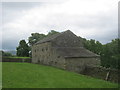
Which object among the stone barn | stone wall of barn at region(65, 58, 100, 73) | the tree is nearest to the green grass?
stone wall of barn at region(65, 58, 100, 73)

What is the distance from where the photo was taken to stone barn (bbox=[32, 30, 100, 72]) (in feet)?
92.7

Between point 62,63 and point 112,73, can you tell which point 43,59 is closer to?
point 62,63

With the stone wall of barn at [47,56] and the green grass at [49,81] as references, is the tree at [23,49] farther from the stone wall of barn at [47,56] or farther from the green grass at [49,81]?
the green grass at [49,81]

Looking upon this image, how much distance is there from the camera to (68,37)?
114ft

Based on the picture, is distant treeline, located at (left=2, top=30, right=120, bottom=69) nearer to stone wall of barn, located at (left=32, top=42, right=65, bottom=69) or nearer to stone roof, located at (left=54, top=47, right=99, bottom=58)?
stone roof, located at (left=54, top=47, right=99, bottom=58)

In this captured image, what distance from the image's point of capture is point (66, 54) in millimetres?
29000

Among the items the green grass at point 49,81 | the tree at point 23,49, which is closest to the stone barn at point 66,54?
the green grass at point 49,81

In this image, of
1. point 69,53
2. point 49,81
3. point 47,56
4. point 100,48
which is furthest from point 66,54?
point 100,48

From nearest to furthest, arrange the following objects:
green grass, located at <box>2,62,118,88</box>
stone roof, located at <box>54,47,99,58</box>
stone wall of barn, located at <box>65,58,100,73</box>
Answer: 1. green grass, located at <box>2,62,118,88</box>
2. stone wall of barn, located at <box>65,58,100,73</box>
3. stone roof, located at <box>54,47,99,58</box>

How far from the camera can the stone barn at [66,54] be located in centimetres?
2825

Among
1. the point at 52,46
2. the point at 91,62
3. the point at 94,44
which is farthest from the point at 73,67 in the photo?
the point at 94,44

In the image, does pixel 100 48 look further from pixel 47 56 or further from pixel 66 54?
pixel 66 54

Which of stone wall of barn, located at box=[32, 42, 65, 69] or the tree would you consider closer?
stone wall of barn, located at box=[32, 42, 65, 69]

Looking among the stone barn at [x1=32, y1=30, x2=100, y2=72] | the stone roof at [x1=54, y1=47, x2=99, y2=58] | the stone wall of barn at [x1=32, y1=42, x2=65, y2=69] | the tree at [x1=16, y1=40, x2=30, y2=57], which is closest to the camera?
the stone barn at [x1=32, y1=30, x2=100, y2=72]
